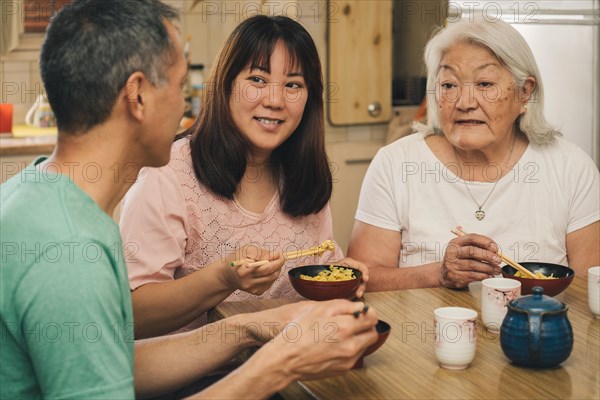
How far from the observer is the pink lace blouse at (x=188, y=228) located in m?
Answer: 2.03

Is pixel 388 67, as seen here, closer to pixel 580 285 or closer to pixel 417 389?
pixel 580 285

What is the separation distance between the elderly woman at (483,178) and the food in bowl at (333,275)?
1.28 feet

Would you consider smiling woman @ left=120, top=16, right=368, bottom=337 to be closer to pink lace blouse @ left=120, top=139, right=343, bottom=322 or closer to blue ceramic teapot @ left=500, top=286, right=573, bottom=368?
pink lace blouse @ left=120, top=139, right=343, bottom=322

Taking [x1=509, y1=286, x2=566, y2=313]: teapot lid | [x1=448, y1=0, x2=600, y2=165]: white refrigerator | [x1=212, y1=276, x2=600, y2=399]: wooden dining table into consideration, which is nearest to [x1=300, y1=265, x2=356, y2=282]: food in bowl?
[x1=212, y1=276, x2=600, y2=399]: wooden dining table

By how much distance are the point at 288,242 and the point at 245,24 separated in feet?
2.06

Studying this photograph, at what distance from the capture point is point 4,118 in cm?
408

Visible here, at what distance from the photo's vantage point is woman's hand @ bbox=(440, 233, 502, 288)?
2.01m

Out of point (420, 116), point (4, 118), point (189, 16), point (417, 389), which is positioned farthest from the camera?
point (189, 16)

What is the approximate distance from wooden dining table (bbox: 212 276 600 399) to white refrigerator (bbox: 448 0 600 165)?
2629 mm

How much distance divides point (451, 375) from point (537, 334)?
176 millimetres

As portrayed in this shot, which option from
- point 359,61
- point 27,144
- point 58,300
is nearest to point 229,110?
point 58,300

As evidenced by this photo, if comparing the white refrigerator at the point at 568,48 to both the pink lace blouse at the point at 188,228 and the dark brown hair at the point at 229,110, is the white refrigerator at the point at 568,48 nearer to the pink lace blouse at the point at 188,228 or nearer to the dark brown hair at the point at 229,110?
the dark brown hair at the point at 229,110

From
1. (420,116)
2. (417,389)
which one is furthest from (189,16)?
(417,389)

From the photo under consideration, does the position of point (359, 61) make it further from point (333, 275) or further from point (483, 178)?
point (333, 275)
